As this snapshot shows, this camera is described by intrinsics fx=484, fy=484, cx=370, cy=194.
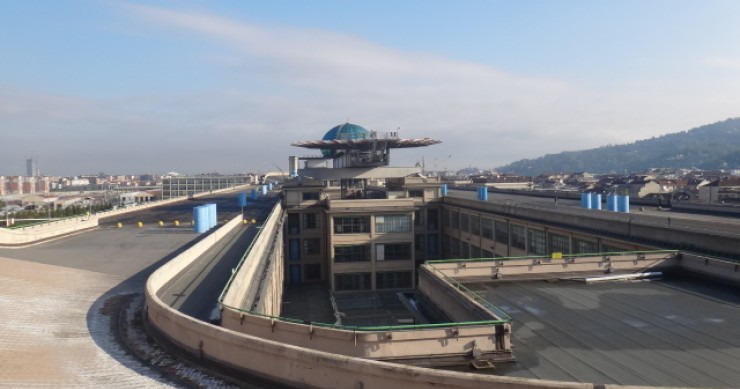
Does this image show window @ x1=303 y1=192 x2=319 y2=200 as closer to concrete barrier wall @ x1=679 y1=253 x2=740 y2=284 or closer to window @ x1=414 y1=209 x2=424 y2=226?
window @ x1=414 y1=209 x2=424 y2=226

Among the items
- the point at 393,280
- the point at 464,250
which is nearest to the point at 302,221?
the point at 393,280

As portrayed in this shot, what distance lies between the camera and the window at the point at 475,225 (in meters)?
55.2

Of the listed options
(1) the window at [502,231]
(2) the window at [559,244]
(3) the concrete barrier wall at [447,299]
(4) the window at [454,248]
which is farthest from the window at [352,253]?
(3) the concrete barrier wall at [447,299]

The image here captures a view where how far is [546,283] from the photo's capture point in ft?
70.8

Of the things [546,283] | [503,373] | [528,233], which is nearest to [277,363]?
[503,373]

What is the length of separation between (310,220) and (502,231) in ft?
80.5

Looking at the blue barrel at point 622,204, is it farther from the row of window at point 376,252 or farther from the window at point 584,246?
the row of window at point 376,252

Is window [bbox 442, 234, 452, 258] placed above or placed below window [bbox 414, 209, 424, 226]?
below

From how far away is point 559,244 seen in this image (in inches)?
1597

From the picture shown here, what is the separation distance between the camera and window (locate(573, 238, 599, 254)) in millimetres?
35519

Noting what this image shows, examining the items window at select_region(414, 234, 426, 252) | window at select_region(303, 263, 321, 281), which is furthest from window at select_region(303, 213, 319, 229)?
window at select_region(414, 234, 426, 252)

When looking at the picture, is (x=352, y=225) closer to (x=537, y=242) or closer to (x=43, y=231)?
(x=537, y=242)

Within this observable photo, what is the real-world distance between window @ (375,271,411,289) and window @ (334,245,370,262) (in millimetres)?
2674

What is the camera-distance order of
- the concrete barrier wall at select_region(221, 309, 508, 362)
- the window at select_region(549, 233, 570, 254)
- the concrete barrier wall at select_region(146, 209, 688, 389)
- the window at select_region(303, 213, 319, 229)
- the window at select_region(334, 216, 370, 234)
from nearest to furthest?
the concrete barrier wall at select_region(146, 209, 688, 389) → the concrete barrier wall at select_region(221, 309, 508, 362) → the window at select_region(549, 233, 570, 254) → the window at select_region(334, 216, 370, 234) → the window at select_region(303, 213, 319, 229)
